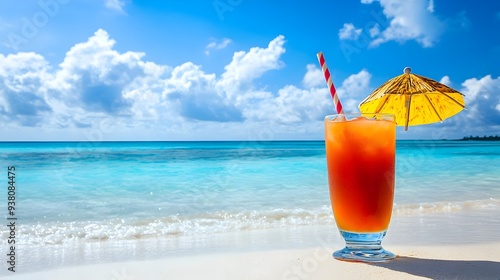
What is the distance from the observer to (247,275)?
7.47ft

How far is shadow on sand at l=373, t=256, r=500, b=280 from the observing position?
6.98 ft

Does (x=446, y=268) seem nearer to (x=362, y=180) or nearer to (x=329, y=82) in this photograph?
(x=362, y=180)

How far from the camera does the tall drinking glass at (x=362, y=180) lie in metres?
2.46

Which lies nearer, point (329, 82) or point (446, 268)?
point (446, 268)

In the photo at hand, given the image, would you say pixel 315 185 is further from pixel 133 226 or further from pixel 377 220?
pixel 377 220

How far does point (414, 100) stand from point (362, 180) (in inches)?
26.5

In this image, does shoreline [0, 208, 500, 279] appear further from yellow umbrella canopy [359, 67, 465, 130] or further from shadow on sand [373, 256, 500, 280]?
yellow umbrella canopy [359, 67, 465, 130]

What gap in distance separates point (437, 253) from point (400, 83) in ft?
3.10

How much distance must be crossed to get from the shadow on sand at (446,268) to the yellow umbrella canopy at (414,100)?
872 mm

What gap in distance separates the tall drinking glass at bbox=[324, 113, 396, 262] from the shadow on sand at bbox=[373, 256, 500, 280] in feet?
0.39

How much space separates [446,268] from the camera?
7.39 feet

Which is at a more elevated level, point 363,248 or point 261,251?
point 363,248

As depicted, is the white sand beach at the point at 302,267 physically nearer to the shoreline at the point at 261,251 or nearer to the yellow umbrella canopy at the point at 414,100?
the shoreline at the point at 261,251

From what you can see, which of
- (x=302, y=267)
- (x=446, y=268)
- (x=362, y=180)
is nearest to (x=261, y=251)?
(x=302, y=267)
